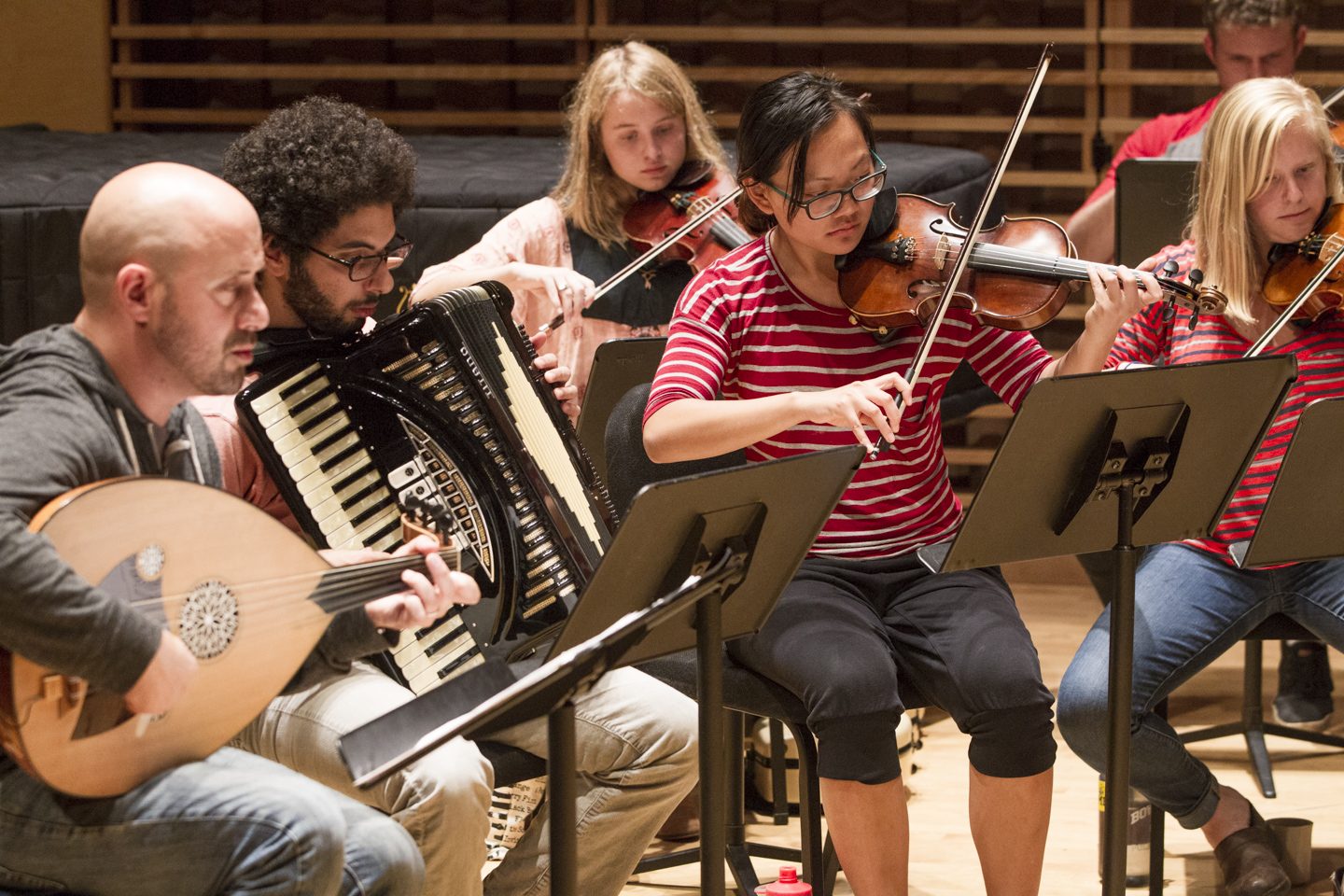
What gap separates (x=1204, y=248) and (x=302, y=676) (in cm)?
148

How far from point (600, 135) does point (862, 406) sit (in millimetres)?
1209

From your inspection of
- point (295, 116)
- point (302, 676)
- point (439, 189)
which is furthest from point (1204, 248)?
point (439, 189)

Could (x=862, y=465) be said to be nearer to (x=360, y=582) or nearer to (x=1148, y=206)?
(x=360, y=582)

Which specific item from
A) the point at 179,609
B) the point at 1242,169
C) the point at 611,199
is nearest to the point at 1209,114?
the point at 1242,169

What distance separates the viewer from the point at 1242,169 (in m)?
2.08

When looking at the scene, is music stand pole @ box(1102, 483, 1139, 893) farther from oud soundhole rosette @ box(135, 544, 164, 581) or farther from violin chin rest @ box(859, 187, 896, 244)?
oud soundhole rosette @ box(135, 544, 164, 581)

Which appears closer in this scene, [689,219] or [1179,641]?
[1179,641]

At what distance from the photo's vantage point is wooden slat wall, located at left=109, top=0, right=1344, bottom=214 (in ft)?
14.4

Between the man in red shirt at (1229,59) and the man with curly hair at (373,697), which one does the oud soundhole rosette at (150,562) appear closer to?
the man with curly hair at (373,697)

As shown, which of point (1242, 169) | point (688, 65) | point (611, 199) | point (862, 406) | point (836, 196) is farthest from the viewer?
point (688, 65)

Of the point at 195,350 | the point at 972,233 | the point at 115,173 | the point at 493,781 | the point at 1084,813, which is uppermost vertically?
the point at 115,173

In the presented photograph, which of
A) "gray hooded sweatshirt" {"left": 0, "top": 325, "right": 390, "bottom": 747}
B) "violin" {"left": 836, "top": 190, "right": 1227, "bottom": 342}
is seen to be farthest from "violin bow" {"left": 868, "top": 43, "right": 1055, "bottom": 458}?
"gray hooded sweatshirt" {"left": 0, "top": 325, "right": 390, "bottom": 747}

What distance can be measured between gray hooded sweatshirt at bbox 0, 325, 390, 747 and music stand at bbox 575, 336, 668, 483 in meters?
0.97

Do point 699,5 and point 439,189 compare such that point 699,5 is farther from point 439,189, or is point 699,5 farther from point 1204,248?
point 1204,248
